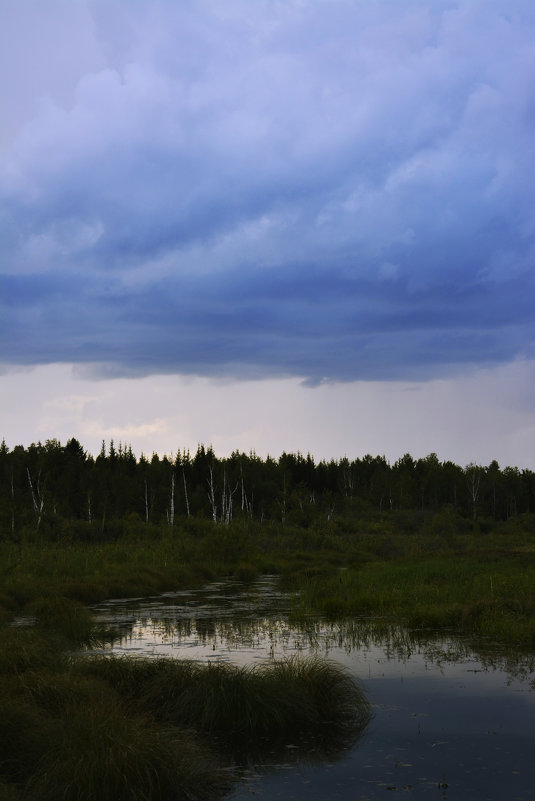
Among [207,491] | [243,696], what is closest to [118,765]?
[243,696]

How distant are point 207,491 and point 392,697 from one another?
79.3m

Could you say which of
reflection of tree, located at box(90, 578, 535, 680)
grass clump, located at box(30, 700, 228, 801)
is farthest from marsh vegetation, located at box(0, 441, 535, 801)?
reflection of tree, located at box(90, 578, 535, 680)

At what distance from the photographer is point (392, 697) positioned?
44.8ft

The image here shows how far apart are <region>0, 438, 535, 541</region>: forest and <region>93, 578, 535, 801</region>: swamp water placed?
30952 millimetres

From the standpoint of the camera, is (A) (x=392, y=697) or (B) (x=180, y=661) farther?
(B) (x=180, y=661)

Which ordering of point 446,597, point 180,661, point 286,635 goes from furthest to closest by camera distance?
point 446,597
point 286,635
point 180,661

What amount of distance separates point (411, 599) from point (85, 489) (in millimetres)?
63170

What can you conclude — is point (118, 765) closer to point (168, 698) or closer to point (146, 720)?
point (146, 720)

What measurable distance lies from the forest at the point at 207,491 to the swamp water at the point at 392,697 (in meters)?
31.0

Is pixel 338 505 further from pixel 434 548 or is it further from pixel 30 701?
pixel 30 701

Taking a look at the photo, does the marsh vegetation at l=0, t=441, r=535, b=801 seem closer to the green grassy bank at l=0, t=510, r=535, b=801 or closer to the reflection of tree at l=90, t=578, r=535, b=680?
the green grassy bank at l=0, t=510, r=535, b=801

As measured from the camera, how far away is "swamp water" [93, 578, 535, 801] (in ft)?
31.2

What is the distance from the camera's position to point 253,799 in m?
9.05

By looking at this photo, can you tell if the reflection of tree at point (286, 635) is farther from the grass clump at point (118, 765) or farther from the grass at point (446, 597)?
the grass clump at point (118, 765)
